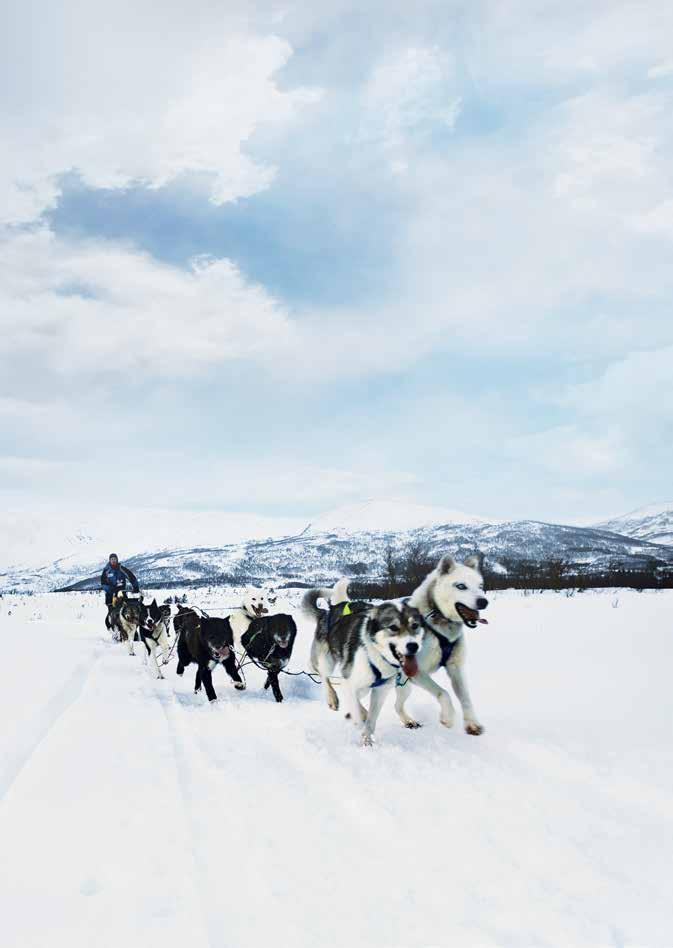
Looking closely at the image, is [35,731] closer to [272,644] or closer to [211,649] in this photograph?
[211,649]

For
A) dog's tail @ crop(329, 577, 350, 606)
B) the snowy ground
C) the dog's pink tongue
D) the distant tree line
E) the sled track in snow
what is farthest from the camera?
the distant tree line

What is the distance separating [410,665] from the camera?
4398 mm

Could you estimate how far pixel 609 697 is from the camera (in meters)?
5.99

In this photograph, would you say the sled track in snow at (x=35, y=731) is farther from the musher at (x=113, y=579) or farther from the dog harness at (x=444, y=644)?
the musher at (x=113, y=579)

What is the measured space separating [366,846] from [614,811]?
1557 mm

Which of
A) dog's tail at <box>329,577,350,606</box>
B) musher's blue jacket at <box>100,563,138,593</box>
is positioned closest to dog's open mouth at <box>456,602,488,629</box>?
dog's tail at <box>329,577,350,606</box>

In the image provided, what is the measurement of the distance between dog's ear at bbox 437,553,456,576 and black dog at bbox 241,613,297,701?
249cm

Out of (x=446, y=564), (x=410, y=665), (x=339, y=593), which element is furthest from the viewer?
(x=339, y=593)

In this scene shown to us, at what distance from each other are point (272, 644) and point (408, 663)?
295 centimetres

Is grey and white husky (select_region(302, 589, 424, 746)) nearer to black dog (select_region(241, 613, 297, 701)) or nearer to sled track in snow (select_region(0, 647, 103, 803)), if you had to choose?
black dog (select_region(241, 613, 297, 701))

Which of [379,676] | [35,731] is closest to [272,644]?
[379,676]

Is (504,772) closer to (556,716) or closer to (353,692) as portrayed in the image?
(353,692)

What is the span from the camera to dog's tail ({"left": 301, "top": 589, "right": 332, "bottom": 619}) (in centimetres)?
663

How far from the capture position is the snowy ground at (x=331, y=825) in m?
2.16
